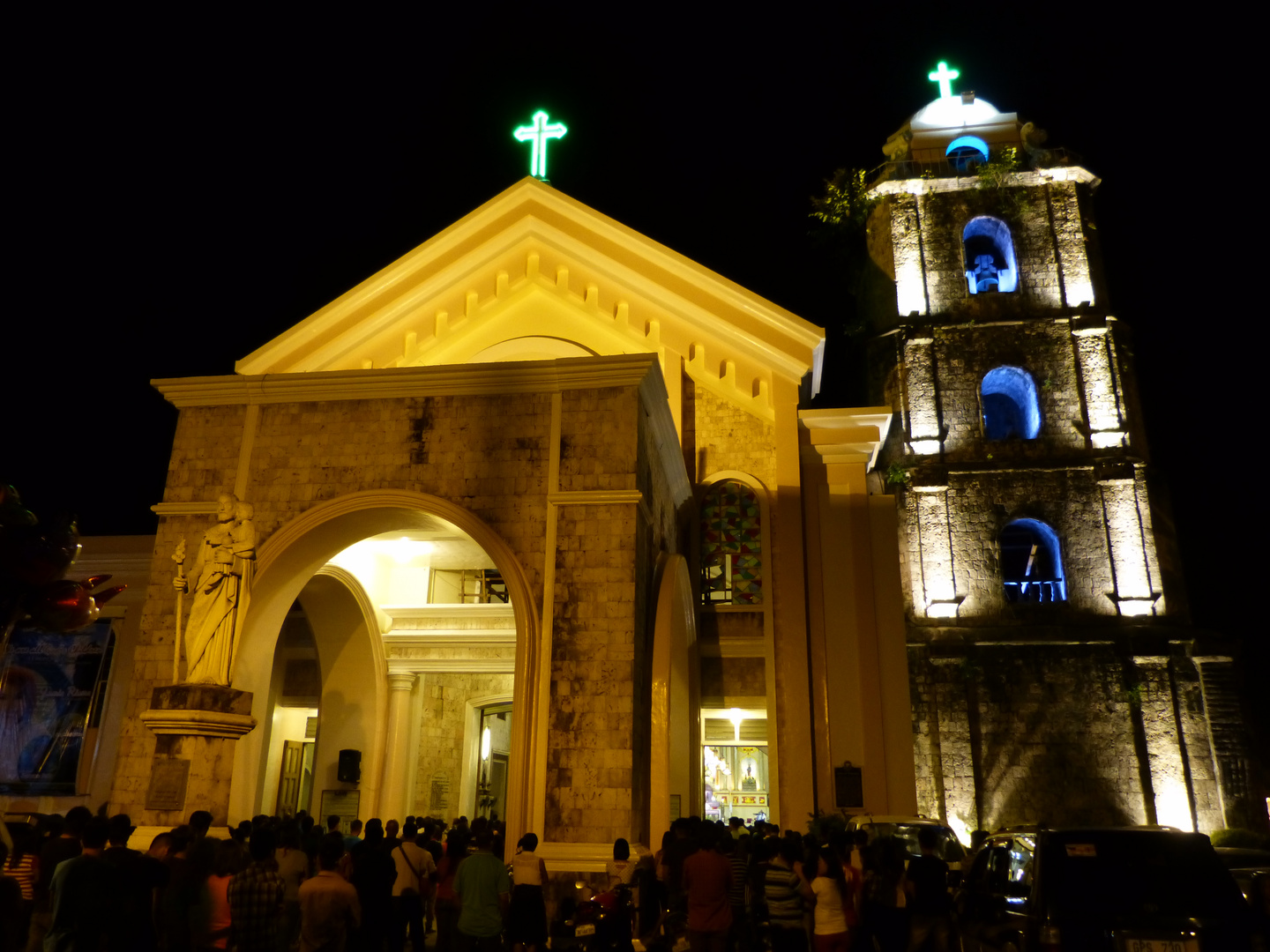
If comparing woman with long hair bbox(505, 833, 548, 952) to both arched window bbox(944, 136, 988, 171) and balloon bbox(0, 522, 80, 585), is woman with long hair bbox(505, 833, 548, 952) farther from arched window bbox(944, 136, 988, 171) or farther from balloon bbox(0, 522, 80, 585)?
arched window bbox(944, 136, 988, 171)

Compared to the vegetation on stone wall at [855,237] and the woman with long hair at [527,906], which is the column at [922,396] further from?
the woman with long hair at [527,906]

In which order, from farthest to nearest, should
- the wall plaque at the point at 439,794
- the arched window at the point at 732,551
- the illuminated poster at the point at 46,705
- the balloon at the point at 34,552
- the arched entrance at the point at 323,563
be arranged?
1. the illuminated poster at the point at 46,705
2. the wall plaque at the point at 439,794
3. the arched window at the point at 732,551
4. the arched entrance at the point at 323,563
5. the balloon at the point at 34,552

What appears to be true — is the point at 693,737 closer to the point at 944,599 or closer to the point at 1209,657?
the point at 944,599

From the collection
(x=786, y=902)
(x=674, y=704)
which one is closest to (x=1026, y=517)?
(x=674, y=704)

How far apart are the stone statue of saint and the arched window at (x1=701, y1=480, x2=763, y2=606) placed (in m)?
7.49

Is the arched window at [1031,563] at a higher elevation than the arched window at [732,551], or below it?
higher

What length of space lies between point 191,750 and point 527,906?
5.49 m

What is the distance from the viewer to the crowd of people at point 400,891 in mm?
5871

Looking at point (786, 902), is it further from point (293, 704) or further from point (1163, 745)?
point (1163, 745)

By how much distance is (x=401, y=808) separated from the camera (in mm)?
15992

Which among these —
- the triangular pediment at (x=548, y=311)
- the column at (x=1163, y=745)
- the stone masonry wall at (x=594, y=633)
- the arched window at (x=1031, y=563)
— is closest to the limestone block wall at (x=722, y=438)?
the triangular pediment at (x=548, y=311)

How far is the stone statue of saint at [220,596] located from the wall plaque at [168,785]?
94 cm

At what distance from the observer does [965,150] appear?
1010 inches

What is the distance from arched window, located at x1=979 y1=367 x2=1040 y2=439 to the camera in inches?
903
